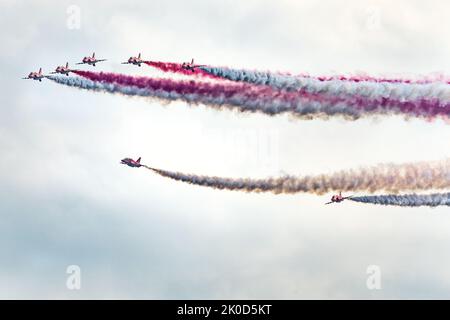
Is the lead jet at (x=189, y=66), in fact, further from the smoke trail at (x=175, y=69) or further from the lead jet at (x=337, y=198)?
the lead jet at (x=337, y=198)

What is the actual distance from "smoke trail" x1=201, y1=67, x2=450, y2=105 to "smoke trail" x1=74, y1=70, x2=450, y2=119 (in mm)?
505

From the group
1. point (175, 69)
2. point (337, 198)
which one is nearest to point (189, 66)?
point (175, 69)

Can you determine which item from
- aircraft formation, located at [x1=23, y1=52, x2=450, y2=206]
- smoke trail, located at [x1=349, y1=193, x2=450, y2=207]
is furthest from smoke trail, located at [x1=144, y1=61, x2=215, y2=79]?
smoke trail, located at [x1=349, y1=193, x2=450, y2=207]

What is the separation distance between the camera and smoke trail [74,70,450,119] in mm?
183875

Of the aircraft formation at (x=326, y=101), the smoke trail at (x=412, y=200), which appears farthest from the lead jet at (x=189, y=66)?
the smoke trail at (x=412, y=200)

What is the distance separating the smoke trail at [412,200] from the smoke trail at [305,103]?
893 cm

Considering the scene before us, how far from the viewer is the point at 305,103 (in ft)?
614

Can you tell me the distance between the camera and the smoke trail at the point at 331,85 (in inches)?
7259

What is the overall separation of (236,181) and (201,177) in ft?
13.7

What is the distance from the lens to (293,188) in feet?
618
